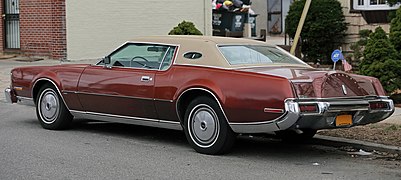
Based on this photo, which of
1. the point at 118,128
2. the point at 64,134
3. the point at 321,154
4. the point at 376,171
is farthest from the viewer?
the point at 118,128

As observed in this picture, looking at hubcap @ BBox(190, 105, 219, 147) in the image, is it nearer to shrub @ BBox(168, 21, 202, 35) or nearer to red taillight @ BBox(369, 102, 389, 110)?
red taillight @ BBox(369, 102, 389, 110)

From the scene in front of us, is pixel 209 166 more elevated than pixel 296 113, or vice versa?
pixel 296 113

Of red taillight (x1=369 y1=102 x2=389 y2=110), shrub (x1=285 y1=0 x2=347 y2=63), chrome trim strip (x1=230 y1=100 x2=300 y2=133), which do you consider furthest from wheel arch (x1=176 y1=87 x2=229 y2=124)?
A: shrub (x1=285 y1=0 x2=347 y2=63)

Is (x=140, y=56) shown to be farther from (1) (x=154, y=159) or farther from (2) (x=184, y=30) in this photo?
(2) (x=184, y=30)

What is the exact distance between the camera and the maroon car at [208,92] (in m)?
7.80

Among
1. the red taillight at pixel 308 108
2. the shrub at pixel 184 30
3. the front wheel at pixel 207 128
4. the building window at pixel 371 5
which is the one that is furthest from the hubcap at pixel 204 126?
the shrub at pixel 184 30

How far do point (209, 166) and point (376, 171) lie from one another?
1.78m

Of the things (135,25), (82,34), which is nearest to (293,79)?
(82,34)

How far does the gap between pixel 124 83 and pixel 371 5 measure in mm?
8904

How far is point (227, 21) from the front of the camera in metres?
26.6

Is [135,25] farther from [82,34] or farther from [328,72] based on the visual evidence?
[328,72]

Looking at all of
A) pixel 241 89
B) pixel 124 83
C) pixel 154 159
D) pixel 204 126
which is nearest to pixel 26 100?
pixel 124 83

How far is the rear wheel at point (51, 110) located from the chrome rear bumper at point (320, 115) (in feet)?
9.89

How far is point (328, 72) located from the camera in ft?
27.5
